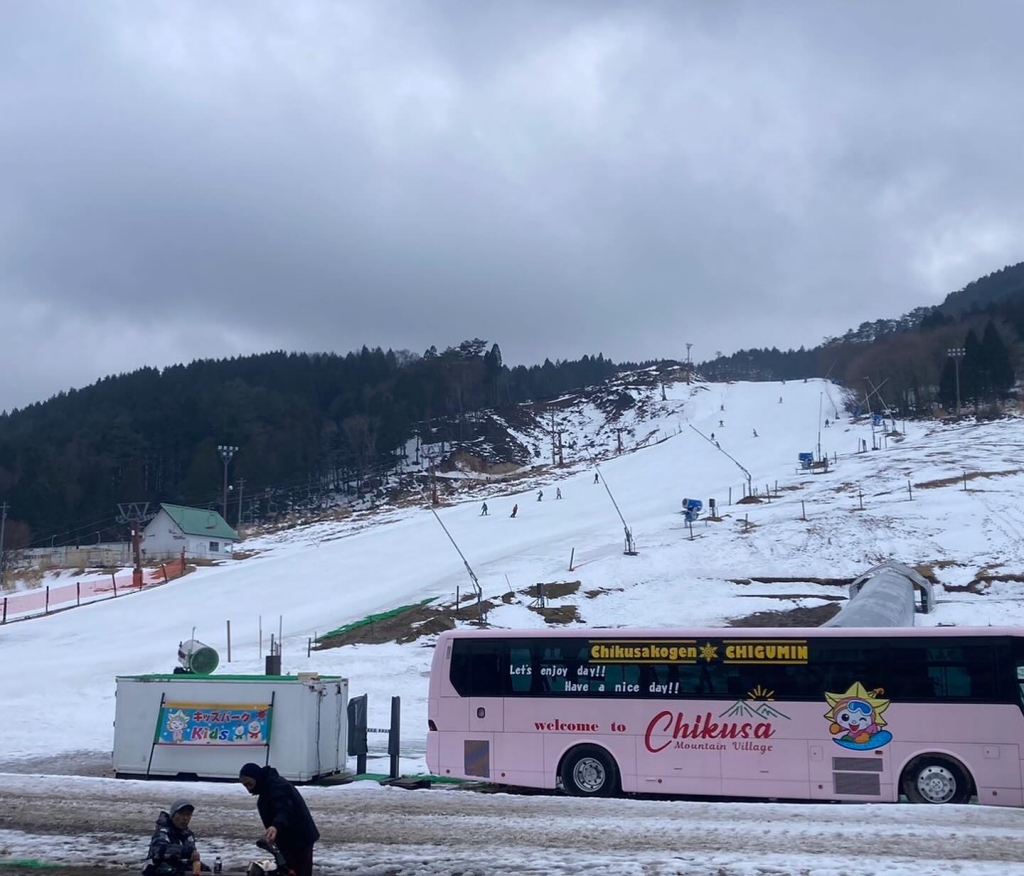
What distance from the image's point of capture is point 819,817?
508 inches

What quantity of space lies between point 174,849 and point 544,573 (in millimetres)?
32664

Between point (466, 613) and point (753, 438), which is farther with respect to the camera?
point (753, 438)

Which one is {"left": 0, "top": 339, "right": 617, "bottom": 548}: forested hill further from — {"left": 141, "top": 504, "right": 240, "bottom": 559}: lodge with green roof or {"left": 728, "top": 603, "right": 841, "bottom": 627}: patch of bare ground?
{"left": 728, "top": 603, "right": 841, "bottom": 627}: patch of bare ground

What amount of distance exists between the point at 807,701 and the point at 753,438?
93.9 meters

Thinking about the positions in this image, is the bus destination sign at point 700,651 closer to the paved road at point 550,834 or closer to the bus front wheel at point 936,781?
the bus front wheel at point 936,781

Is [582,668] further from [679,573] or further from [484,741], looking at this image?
[679,573]

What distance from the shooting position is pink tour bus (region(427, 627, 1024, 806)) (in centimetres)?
1511

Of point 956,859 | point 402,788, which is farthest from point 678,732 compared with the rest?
point 956,859

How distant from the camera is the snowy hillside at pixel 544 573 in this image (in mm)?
28875

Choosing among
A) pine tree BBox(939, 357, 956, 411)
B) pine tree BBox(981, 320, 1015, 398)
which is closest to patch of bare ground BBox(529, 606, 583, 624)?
pine tree BBox(981, 320, 1015, 398)

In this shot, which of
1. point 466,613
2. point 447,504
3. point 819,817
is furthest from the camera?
point 447,504

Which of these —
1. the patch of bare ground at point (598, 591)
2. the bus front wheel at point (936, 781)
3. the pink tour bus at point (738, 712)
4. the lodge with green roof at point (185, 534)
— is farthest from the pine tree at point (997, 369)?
the bus front wheel at point (936, 781)

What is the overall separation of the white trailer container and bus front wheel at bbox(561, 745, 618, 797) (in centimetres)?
464

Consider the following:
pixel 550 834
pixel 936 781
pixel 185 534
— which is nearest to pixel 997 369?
pixel 185 534
